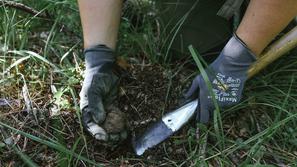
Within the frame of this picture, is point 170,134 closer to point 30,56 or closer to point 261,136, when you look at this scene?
point 261,136

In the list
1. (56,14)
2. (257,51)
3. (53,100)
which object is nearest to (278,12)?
(257,51)

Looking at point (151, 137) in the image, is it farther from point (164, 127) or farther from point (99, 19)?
point (99, 19)

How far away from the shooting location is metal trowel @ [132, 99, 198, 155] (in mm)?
1647

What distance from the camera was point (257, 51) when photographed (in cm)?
165

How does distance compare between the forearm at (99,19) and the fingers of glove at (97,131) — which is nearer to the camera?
the fingers of glove at (97,131)

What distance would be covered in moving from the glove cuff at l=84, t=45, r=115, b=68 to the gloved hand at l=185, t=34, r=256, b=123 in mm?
379

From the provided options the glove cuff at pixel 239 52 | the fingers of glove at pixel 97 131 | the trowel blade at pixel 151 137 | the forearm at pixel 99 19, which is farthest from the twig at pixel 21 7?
the glove cuff at pixel 239 52

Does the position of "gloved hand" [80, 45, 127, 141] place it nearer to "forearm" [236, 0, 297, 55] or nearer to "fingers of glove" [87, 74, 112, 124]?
"fingers of glove" [87, 74, 112, 124]

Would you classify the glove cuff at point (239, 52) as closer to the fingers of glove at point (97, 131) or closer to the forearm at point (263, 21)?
the forearm at point (263, 21)

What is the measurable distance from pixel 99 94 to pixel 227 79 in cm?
51

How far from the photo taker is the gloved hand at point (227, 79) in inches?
64.8

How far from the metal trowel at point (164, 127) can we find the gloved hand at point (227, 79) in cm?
5

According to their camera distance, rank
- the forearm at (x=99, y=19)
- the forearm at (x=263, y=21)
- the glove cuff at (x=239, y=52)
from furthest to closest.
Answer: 1. the forearm at (x=99, y=19)
2. the glove cuff at (x=239, y=52)
3. the forearm at (x=263, y=21)

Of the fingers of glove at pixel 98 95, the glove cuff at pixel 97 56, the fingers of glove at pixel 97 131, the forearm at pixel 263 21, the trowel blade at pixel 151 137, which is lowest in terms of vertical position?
the trowel blade at pixel 151 137
